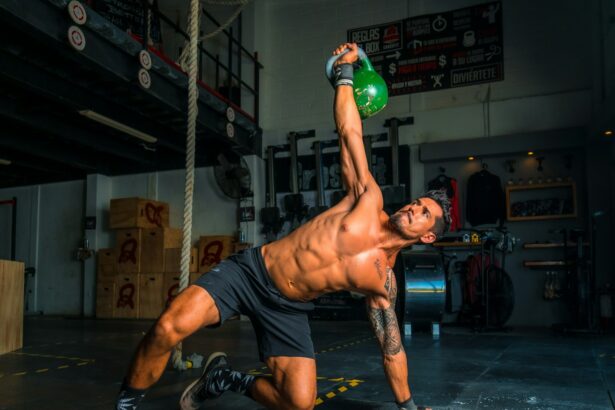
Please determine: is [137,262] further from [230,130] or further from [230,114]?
[230,114]

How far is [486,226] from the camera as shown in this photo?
24.8 ft

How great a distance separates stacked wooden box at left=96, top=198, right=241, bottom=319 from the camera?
868cm

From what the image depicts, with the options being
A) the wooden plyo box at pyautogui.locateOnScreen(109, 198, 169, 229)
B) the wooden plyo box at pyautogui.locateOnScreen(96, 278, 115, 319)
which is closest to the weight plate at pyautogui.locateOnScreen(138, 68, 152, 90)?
the wooden plyo box at pyautogui.locateOnScreen(109, 198, 169, 229)

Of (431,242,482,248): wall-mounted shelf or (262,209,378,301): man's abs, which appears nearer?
(262,209,378,301): man's abs

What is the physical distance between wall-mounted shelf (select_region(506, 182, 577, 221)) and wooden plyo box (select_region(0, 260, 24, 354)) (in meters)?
6.01

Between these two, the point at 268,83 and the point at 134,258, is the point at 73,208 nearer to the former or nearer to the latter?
the point at 134,258

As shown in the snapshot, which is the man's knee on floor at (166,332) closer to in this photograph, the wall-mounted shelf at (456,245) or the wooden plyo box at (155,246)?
the wall-mounted shelf at (456,245)

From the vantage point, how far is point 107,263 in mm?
9305

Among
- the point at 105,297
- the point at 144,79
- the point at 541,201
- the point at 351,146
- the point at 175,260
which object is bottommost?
the point at 105,297

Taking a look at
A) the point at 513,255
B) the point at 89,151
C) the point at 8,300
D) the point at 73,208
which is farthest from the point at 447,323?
the point at 73,208

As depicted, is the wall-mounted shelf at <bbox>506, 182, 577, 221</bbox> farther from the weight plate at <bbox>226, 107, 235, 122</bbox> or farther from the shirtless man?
the shirtless man

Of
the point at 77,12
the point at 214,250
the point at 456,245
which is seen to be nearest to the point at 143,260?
the point at 214,250

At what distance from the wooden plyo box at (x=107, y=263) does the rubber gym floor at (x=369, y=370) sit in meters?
2.75

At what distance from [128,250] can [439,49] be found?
6.00 m
